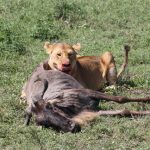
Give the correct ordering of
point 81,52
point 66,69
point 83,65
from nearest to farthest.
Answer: point 66,69
point 83,65
point 81,52

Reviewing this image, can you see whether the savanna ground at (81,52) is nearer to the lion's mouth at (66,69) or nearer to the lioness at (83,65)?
the lioness at (83,65)

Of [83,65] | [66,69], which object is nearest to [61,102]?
[66,69]

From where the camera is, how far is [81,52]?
392 inches

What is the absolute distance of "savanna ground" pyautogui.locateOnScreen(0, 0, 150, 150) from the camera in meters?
5.74

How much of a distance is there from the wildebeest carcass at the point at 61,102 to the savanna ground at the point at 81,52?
0.10 m

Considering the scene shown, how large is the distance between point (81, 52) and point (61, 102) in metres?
4.11

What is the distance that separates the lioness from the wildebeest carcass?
0.71 metres

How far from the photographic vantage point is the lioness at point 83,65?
730 cm

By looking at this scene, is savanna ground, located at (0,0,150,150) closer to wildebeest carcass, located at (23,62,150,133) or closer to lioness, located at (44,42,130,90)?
wildebeest carcass, located at (23,62,150,133)

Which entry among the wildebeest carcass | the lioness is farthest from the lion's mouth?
the wildebeest carcass

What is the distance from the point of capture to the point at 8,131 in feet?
19.6

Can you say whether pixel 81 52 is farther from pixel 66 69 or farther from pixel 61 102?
pixel 61 102

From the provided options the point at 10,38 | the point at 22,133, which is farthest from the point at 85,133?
the point at 10,38

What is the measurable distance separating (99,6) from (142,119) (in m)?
7.01
